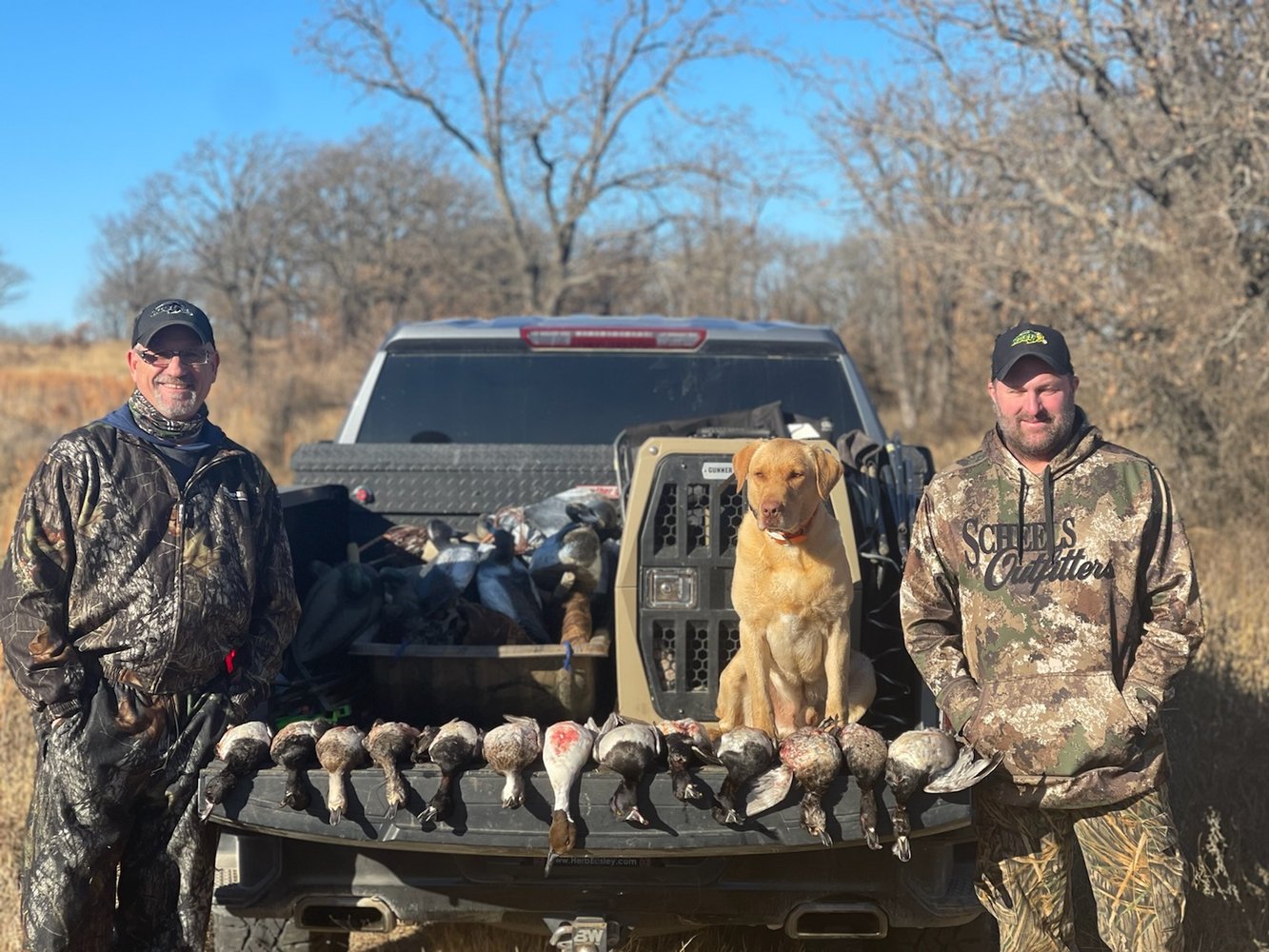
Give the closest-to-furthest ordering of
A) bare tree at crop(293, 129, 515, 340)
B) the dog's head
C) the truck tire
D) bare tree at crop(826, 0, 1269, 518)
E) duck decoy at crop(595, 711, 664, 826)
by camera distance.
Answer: duck decoy at crop(595, 711, 664, 826), the dog's head, the truck tire, bare tree at crop(826, 0, 1269, 518), bare tree at crop(293, 129, 515, 340)

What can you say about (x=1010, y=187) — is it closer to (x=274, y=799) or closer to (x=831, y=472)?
(x=831, y=472)

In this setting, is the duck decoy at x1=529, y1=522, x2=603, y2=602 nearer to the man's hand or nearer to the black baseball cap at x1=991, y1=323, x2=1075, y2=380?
the black baseball cap at x1=991, y1=323, x2=1075, y2=380

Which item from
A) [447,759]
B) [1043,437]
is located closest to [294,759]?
[447,759]

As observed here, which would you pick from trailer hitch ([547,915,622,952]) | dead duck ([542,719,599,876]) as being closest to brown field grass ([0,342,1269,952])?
trailer hitch ([547,915,622,952])

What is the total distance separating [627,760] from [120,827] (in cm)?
118

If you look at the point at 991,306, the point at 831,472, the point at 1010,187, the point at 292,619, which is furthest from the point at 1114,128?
the point at 292,619

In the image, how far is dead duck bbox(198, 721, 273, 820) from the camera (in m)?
2.62

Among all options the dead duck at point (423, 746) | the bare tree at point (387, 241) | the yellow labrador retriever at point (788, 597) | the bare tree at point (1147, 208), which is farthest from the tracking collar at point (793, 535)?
A: the bare tree at point (387, 241)

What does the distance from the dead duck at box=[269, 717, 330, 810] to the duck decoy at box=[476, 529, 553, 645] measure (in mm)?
904

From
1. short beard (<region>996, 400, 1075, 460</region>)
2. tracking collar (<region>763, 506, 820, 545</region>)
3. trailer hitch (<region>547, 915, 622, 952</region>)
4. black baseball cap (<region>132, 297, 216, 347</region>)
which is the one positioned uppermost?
black baseball cap (<region>132, 297, 216, 347</region>)

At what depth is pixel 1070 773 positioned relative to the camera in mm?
2656

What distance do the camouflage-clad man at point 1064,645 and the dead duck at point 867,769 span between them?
261mm

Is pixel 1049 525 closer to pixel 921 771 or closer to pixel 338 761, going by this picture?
pixel 921 771

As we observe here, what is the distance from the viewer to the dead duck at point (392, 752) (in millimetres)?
2607
